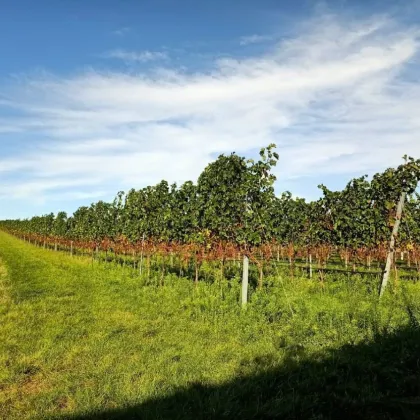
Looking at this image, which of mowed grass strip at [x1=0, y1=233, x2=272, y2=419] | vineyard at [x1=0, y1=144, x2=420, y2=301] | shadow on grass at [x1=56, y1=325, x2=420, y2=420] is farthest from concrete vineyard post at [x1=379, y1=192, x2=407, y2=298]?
shadow on grass at [x1=56, y1=325, x2=420, y2=420]

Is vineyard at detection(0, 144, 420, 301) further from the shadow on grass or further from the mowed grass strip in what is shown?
the shadow on grass

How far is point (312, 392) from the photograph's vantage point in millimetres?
6664

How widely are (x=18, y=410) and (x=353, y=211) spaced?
744 inches

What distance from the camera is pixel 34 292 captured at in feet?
56.6

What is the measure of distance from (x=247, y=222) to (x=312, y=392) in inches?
316

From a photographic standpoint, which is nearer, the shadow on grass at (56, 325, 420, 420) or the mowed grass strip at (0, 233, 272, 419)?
the shadow on grass at (56, 325, 420, 420)

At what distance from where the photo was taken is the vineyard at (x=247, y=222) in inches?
575

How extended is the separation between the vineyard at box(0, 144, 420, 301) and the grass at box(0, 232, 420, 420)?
2586 millimetres

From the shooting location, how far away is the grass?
6297mm

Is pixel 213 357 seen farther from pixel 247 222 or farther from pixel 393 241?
pixel 393 241

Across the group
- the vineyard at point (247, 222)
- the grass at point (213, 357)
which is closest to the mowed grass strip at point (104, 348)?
the grass at point (213, 357)

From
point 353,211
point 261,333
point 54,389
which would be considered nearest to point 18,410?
point 54,389

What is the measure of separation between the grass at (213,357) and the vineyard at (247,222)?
2586mm

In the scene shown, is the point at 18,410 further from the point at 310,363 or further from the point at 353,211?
the point at 353,211
